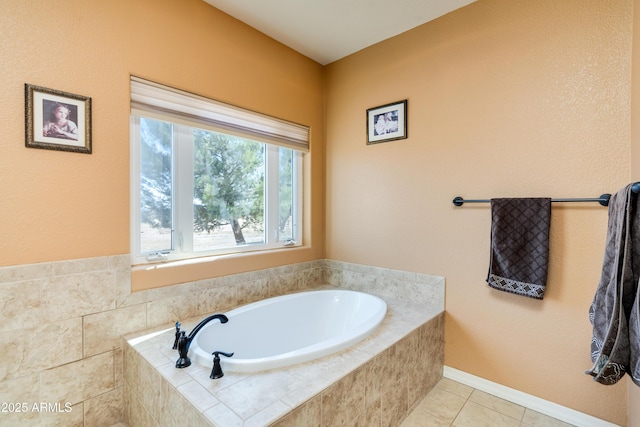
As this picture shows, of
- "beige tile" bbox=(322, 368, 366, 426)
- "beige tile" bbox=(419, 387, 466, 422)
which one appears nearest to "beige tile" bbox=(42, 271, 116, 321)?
"beige tile" bbox=(322, 368, 366, 426)

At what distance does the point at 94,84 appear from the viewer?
155 cm

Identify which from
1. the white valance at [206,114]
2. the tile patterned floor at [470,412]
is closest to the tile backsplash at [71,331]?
the white valance at [206,114]

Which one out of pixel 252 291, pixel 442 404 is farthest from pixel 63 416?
pixel 442 404

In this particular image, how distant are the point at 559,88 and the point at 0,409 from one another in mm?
3246

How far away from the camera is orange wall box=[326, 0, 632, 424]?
1586 millimetres

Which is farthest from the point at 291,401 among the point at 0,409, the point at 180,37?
the point at 180,37

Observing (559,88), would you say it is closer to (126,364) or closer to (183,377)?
(183,377)

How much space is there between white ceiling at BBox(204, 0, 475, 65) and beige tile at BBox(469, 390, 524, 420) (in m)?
2.60

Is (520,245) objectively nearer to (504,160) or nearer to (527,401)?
(504,160)

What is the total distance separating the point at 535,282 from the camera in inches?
66.7

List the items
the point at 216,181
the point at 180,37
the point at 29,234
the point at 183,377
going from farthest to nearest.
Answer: the point at 216,181, the point at 180,37, the point at 29,234, the point at 183,377

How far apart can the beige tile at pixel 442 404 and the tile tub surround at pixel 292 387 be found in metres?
0.06

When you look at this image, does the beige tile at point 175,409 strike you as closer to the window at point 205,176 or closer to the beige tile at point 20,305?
the beige tile at point 20,305

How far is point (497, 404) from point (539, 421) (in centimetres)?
21
